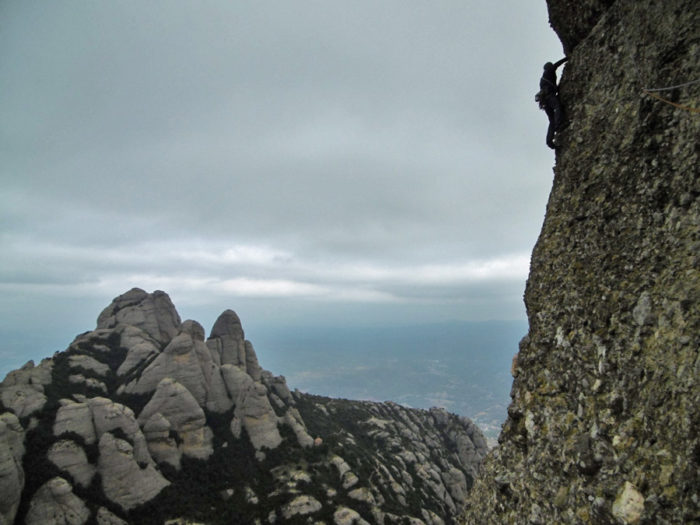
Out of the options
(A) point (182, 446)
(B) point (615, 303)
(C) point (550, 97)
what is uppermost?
(C) point (550, 97)

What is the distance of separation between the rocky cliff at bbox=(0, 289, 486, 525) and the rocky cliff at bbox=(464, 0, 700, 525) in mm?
48402

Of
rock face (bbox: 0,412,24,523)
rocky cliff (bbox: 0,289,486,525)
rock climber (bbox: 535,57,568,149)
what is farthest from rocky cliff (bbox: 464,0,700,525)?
rock face (bbox: 0,412,24,523)

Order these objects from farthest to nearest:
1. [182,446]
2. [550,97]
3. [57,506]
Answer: [182,446], [57,506], [550,97]

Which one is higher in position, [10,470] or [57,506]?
Answer: [10,470]

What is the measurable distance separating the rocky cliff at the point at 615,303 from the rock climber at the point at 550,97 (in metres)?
0.35

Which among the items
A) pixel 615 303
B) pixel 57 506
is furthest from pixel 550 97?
pixel 57 506

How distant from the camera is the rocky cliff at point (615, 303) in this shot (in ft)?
18.2

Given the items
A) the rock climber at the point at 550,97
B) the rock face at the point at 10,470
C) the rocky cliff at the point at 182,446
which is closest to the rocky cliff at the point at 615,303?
the rock climber at the point at 550,97

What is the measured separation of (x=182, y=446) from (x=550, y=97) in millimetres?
63667

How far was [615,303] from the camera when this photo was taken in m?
7.33

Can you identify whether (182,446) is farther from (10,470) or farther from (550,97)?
(550,97)

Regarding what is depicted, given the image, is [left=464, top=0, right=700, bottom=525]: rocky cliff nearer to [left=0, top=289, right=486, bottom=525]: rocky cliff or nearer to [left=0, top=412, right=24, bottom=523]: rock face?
[left=0, top=289, right=486, bottom=525]: rocky cliff

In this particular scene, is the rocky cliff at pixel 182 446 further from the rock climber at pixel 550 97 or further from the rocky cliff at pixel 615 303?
the rock climber at pixel 550 97

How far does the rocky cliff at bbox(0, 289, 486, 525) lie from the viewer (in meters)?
40.7
